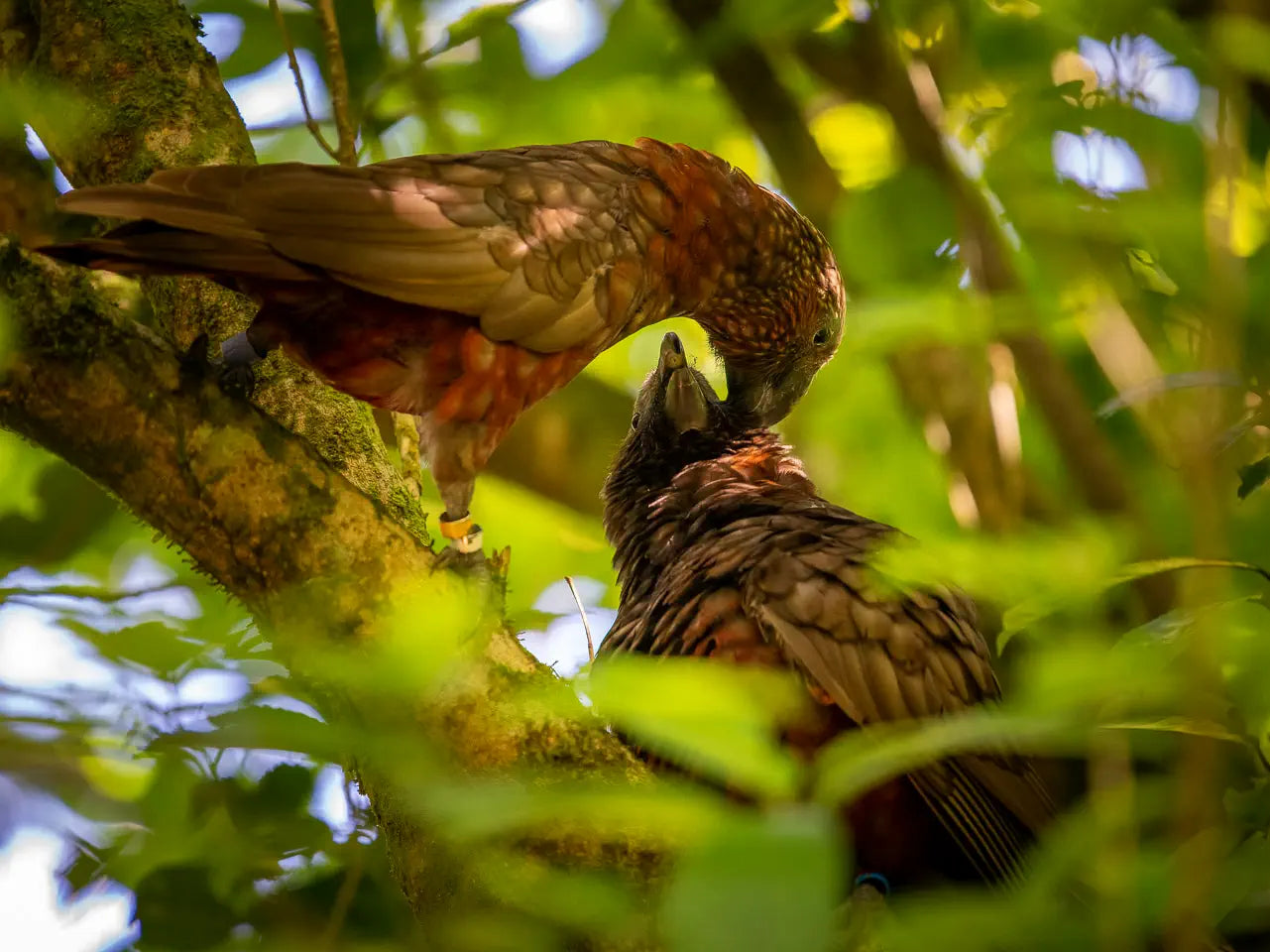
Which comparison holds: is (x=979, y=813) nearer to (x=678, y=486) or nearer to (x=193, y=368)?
(x=678, y=486)

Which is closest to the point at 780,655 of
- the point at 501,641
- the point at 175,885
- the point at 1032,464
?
the point at 501,641

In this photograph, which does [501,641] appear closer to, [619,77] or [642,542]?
→ [642,542]

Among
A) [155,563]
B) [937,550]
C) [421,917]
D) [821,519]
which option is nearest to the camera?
[937,550]

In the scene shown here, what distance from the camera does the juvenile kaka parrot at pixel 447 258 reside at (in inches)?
89.8

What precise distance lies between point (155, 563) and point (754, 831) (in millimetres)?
3289

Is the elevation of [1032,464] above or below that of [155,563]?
above

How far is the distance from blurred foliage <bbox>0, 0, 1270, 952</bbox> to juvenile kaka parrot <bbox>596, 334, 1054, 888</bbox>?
12.0 inches

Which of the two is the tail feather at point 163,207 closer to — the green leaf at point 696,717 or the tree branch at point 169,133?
the tree branch at point 169,133

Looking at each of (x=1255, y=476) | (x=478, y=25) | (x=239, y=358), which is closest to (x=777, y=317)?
(x=478, y=25)

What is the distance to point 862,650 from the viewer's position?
282 cm

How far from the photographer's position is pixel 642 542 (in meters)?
3.62

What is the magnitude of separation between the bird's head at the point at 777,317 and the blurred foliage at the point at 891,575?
0.15 meters

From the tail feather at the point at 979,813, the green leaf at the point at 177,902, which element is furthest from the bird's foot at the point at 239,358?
the tail feather at the point at 979,813

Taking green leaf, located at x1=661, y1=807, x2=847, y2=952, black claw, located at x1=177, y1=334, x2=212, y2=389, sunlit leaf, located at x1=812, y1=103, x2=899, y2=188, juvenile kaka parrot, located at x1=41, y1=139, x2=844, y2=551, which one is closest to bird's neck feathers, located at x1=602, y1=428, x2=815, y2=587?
juvenile kaka parrot, located at x1=41, y1=139, x2=844, y2=551
